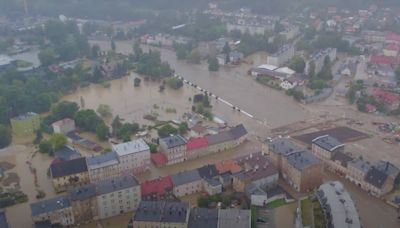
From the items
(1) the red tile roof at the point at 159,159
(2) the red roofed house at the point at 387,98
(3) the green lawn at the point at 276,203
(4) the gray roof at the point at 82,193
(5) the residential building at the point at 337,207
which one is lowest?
(3) the green lawn at the point at 276,203

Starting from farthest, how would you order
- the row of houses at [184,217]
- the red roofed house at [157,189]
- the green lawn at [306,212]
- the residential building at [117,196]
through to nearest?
the red roofed house at [157,189] → the residential building at [117,196] → the green lawn at [306,212] → the row of houses at [184,217]

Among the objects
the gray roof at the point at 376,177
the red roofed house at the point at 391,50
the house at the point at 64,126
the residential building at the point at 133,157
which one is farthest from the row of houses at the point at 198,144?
the red roofed house at the point at 391,50

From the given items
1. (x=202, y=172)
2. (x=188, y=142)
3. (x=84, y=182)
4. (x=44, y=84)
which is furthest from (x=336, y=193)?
(x=44, y=84)

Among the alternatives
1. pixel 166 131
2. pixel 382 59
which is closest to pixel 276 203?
pixel 166 131

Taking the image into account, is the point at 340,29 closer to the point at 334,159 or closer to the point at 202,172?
the point at 334,159

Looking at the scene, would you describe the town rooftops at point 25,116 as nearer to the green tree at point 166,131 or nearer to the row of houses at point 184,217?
the green tree at point 166,131

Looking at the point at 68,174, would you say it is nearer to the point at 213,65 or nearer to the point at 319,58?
the point at 213,65

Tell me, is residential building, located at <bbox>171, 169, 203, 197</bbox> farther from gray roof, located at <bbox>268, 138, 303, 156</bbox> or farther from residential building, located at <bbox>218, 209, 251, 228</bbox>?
gray roof, located at <bbox>268, 138, 303, 156</bbox>
